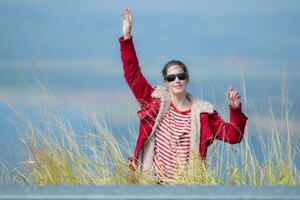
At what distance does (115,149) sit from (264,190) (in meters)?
2.36

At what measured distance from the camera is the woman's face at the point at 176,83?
5.19 m

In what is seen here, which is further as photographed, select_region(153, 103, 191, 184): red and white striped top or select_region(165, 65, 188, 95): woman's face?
select_region(165, 65, 188, 95): woman's face

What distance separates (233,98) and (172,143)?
2.19 feet

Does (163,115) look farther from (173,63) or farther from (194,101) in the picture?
(173,63)

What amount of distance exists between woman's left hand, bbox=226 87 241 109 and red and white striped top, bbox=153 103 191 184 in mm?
377

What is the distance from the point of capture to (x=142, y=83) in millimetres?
5254

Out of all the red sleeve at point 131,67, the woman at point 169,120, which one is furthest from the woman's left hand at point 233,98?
the red sleeve at point 131,67

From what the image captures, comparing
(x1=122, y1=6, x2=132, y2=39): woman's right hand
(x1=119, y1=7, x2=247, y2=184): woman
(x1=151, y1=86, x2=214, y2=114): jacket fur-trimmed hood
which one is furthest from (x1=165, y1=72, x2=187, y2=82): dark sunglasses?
(x1=122, y1=6, x2=132, y2=39): woman's right hand

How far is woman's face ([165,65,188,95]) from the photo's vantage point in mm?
5191

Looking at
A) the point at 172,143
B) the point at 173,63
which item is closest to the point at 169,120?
the point at 172,143

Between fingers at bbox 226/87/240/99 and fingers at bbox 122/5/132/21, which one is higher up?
fingers at bbox 122/5/132/21

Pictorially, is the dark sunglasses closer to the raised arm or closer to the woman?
the woman

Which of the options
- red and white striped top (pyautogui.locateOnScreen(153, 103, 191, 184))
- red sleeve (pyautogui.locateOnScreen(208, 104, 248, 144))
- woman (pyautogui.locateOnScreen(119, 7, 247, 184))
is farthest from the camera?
red sleeve (pyautogui.locateOnScreen(208, 104, 248, 144))

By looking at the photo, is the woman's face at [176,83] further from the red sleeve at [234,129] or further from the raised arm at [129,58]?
the red sleeve at [234,129]
